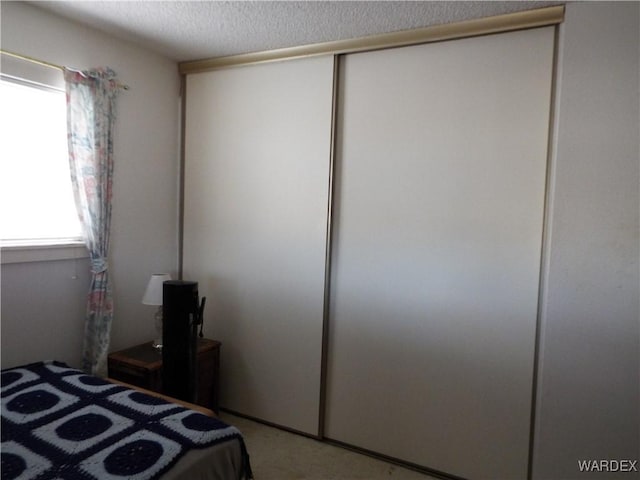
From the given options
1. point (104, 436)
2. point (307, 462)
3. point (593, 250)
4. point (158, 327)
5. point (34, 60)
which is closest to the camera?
point (104, 436)

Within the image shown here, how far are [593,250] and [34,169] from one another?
2884mm

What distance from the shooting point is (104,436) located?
5.04 feet

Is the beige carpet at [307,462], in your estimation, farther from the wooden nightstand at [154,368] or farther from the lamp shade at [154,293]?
the lamp shade at [154,293]

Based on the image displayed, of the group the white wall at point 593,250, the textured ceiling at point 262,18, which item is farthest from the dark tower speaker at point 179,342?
the white wall at point 593,250

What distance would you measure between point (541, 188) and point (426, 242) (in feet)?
2.10

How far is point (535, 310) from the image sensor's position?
2.07 metres

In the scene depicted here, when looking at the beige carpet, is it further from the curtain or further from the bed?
the curtain

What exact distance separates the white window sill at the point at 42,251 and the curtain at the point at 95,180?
64mm

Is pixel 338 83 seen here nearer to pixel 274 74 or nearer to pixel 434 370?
pixel 274 74

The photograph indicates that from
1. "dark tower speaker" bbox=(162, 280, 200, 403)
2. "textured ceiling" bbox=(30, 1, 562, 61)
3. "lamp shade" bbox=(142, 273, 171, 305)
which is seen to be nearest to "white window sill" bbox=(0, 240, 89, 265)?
"lamp shade" bbox=(142, 273, 171, 305)

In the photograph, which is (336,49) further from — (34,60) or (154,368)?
(154,368)

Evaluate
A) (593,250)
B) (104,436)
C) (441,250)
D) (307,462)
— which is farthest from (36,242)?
(593,250)

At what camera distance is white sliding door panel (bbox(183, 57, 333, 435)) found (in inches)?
101

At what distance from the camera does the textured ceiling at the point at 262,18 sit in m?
2.00
